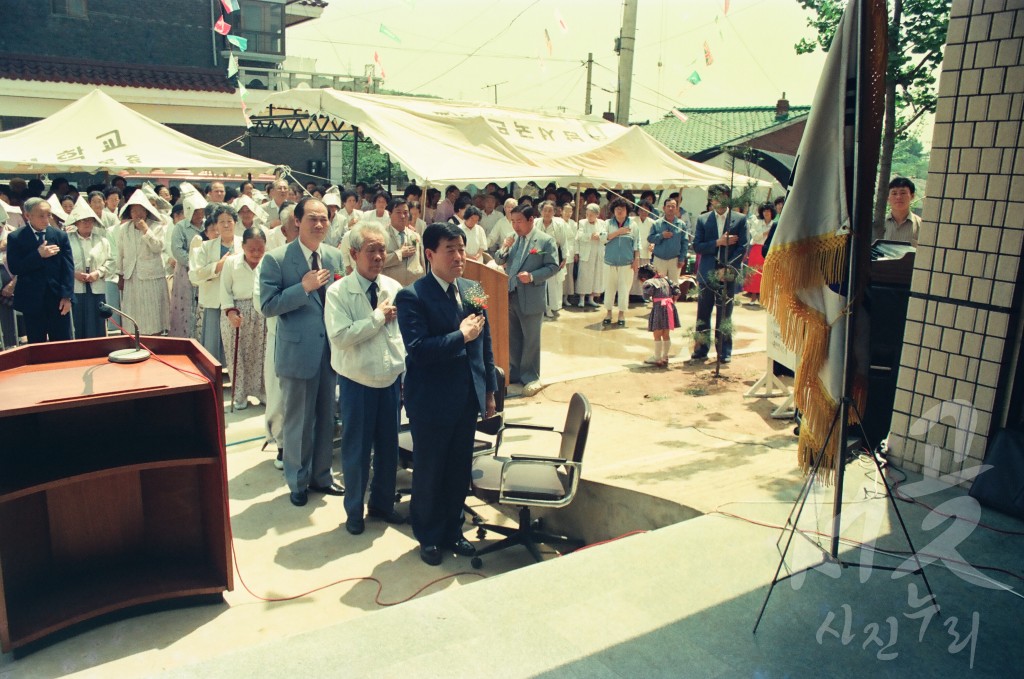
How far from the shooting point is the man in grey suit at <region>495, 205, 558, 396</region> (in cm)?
814

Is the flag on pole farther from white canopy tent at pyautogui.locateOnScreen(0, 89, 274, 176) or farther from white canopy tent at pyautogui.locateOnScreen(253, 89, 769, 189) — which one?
white canopy tent at pyautogui.locateOnScreen(0, 89, 274, 176)

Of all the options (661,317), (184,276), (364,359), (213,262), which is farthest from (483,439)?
(184,276)

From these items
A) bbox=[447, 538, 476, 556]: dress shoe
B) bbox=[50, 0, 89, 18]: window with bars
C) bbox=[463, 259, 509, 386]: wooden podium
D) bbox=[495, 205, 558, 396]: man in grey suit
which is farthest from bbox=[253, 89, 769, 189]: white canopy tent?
bbox=[50, 0, 89, 18]: window with bars

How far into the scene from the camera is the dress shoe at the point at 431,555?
462 cm

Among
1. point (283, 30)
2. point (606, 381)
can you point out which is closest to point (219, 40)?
point (283, 30)

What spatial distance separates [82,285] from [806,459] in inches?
330

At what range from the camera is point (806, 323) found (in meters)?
3.15

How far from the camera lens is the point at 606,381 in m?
8.60

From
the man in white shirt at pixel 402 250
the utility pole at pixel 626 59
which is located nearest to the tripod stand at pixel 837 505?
the man in white shirt at pixel 402 250

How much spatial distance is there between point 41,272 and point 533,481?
19.3 feet

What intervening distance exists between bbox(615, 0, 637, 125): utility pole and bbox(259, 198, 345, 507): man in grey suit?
1570cm

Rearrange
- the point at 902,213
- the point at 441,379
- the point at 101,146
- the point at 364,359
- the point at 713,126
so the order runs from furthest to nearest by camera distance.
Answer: the point at 713,126, the point at 101,146, the point at 902,213, the point at 364,359, the point at 441,379

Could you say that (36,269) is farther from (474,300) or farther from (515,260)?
(474,300)

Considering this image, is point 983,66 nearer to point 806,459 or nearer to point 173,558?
point 806,459
